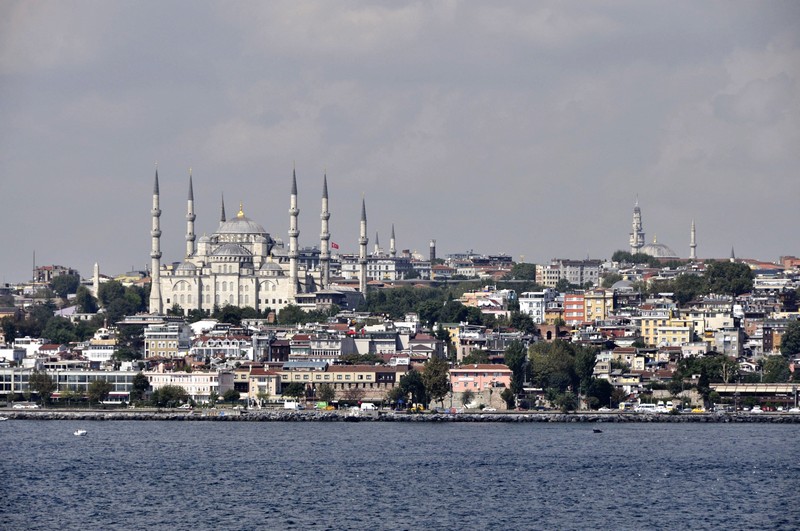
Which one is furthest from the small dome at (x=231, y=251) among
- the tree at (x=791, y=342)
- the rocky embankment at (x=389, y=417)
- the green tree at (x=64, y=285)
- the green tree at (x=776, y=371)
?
the rocky embankment at (x=389, y=417)

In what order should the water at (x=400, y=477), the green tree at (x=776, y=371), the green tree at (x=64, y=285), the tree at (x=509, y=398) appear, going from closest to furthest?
1. the water at (x=400, y=477)
2. the tree at (x=509, y=398)
3. the green tree at (x=776, y=371)
4. the green tree at (x=64, y=285)

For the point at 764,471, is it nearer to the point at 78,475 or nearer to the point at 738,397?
the point at 78,475

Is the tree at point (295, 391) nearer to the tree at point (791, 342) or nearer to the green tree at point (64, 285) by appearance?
the tree at point (791, 342)

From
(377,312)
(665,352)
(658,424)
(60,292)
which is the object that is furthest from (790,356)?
(60,292)

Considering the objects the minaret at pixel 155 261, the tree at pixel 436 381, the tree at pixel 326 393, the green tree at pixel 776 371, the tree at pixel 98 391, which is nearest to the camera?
the tree at pixel 436 381

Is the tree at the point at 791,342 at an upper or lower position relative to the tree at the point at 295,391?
upper

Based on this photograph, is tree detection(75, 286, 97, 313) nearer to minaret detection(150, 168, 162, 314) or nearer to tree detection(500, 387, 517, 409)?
minaret detection(150, 168, 162, 314)

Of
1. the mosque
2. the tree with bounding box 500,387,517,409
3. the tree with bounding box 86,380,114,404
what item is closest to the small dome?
the mosque
